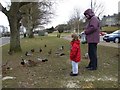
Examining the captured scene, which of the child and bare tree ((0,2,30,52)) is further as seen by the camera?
bare tree ((0,2,30,52))

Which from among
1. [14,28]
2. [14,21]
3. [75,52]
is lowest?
[75,52]

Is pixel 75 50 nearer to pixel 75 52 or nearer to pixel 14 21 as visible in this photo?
pixel 75 52

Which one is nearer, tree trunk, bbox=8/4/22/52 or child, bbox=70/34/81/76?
child, bbox=70/34/81/76

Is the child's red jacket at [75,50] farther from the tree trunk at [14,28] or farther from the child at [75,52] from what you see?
the tree trunk at [14,28]

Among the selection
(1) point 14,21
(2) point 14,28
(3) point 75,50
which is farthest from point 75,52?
(2) point 14,28

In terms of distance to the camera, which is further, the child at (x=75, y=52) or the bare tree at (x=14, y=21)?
the bare tree at (x=14, y=21)

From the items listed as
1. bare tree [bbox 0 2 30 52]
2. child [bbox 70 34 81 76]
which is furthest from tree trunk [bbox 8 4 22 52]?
child [bbox 70 34 81 76]

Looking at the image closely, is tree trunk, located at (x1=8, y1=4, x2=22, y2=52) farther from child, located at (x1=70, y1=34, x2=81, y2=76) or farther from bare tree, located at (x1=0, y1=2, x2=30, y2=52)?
child, located at (x1=70, y1=34, x2=81, y2=76)

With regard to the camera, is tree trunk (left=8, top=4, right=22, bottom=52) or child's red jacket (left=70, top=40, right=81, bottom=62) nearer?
child's red jacket (left=70, top=40, right=81, bottom=62)

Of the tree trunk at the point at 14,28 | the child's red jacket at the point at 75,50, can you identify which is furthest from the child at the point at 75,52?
the tree trunk at the point at 14,28

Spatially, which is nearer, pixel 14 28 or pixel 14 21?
pixel 14 21

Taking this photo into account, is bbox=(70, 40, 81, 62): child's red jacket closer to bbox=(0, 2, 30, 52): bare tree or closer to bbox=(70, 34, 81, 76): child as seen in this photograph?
bbox=(70, 34, 81, 76): child

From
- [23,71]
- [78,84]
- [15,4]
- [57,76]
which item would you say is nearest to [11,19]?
[15,4]

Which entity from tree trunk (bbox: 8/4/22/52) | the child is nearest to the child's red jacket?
the child
